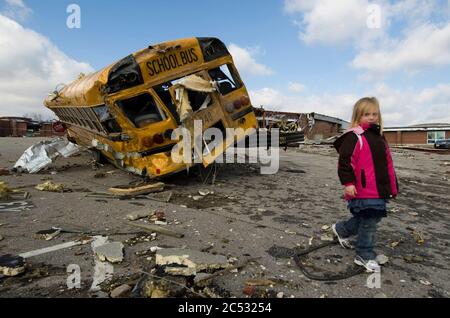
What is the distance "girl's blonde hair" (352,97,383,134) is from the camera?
2993 millimetres

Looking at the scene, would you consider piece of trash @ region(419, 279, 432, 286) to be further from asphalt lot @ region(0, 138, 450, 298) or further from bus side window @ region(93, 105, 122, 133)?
bus side window @ region(93, 105, 122, 133)

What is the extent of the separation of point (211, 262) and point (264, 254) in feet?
2.08

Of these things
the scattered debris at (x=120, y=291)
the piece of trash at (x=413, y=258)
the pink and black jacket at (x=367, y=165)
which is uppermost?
the pink and black jacket at (x=367, y=165)

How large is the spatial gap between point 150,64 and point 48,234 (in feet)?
11.5

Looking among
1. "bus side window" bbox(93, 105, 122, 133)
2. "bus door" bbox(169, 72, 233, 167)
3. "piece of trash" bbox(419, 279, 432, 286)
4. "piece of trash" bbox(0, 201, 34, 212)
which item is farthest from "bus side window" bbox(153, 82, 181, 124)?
"piece of trash" bbox(419, 279, 432, 286)

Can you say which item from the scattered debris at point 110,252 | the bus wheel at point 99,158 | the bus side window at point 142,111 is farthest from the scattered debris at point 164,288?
the bus wheel at point 99,158

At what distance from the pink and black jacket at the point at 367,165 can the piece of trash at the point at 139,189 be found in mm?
3956

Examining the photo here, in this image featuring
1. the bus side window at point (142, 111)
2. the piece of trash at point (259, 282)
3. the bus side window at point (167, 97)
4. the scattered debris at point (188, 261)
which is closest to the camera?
the piece of trash at point (259, 282)

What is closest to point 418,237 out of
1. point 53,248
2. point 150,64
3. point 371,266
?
point 371,266

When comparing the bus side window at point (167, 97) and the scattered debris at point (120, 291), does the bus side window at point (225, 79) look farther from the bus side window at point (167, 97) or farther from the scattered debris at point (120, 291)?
the scattered debris at point (120, 291)

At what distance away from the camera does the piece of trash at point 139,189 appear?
591cm

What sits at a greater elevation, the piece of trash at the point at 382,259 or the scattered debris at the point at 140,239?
the scattered debris at the point at 140,239

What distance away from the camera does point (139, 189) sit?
5992 millimetres
